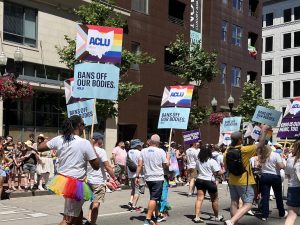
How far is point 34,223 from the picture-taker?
416 inches

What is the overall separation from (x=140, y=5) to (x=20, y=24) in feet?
31.1

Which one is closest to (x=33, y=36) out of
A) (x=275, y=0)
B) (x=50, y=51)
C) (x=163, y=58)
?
(x=50, y=51)

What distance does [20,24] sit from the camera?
2288 centimetres

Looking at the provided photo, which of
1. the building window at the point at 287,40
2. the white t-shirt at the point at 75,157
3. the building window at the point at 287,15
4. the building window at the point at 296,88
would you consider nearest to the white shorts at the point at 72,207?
the white t-shirt at the point at 75,157

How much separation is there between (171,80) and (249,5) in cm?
1406

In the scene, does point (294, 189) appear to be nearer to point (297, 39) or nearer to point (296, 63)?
point (296, 63)

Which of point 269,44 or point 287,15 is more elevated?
point 287,15

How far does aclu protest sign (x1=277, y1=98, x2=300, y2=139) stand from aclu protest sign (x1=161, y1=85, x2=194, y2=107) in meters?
3.15

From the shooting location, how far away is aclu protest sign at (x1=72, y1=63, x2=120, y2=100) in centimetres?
1016

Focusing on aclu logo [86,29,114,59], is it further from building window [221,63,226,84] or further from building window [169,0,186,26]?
building window [221,63,226,84]

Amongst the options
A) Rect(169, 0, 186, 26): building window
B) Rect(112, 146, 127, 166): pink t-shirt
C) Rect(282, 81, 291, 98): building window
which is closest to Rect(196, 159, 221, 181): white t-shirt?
Rect(112, 146, 127, 166): pink t-shirt

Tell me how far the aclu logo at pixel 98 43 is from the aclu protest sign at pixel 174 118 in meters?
4.06

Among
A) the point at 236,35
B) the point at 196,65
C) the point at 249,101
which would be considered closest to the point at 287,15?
the point at 236,35

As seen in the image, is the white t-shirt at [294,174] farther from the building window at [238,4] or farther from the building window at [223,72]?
the building window at [238,4]
